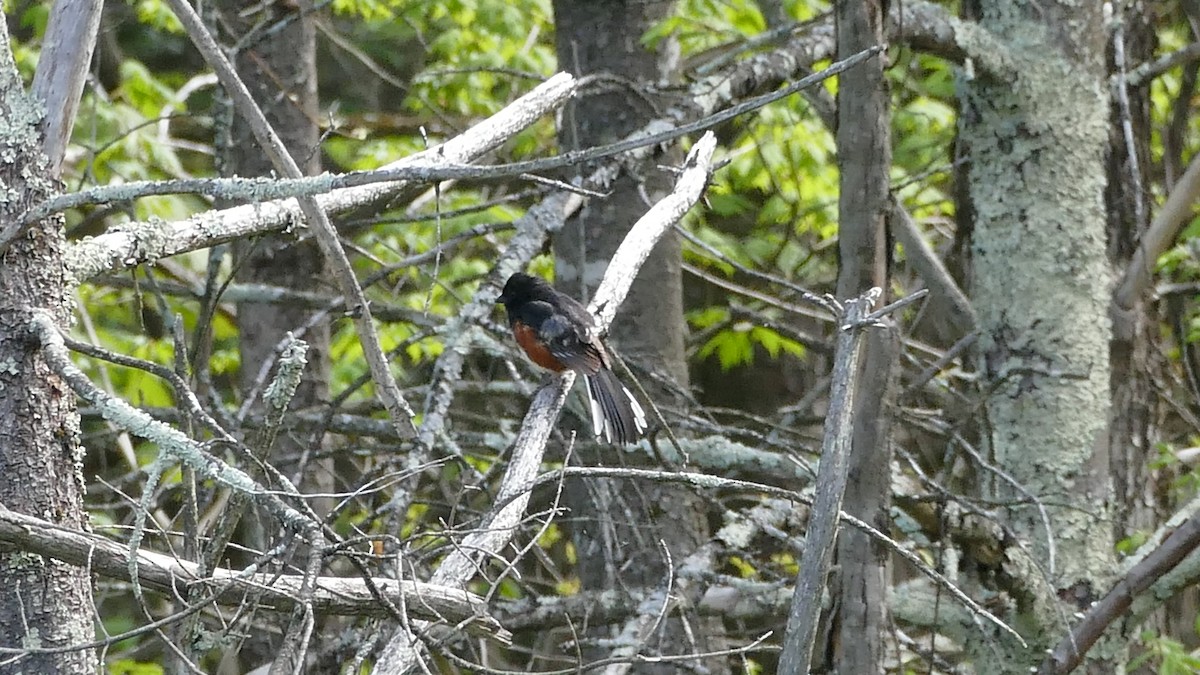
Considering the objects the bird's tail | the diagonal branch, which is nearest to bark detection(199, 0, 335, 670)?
the bird's tail

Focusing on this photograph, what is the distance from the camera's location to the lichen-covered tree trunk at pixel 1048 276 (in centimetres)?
389

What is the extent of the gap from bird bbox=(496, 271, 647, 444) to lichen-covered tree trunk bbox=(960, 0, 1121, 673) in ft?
3.79

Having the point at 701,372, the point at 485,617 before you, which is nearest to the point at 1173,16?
the point at 701,372

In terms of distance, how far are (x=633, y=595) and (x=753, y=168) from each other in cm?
357

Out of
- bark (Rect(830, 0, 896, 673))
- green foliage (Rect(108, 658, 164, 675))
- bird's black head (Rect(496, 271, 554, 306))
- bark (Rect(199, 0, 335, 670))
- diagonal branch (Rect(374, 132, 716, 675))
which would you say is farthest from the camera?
green foliage (Rect(108, 658, 164, 675))

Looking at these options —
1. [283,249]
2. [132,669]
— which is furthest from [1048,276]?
[132,669]

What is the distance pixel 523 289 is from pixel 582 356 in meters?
1.03

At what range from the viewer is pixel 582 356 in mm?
4133

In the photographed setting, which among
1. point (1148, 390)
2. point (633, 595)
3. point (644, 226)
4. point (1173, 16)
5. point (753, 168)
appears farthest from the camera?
point (1173, 16)

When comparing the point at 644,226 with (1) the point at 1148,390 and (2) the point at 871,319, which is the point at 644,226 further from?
(1) the point at 1148,390

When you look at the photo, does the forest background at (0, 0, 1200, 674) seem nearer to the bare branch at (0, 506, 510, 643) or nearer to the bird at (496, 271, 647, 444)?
the bare branch at (0, 506, 510, 643)

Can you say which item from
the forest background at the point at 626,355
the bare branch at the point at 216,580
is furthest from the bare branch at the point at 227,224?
the bare branch at the point at 216,580

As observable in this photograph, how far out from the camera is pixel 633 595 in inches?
143

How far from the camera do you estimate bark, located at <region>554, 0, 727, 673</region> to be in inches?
171
